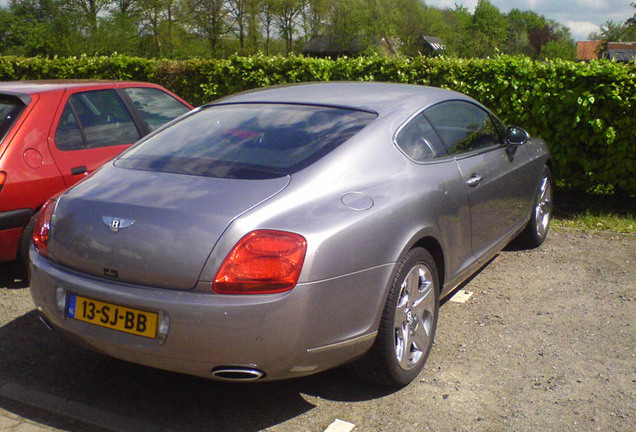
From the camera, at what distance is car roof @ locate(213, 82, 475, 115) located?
4.14 m

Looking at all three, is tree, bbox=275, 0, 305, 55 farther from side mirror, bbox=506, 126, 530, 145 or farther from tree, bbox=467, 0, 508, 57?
side mirror, bbox=506, 126, 530, 145

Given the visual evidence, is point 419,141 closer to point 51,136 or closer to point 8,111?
point 51,136

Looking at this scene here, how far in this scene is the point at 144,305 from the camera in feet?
9.72

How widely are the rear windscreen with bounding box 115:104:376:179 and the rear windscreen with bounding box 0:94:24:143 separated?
66.1 inches

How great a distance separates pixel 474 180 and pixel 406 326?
1285 mm

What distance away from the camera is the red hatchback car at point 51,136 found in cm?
500

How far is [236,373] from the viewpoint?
2988mm

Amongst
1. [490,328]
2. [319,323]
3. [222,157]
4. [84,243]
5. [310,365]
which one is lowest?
[490,328]

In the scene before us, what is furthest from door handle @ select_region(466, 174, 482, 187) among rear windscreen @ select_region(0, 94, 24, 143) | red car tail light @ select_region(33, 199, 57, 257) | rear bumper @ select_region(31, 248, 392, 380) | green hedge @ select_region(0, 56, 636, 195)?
green hedge @ select_region(0, 56, 636, 195)

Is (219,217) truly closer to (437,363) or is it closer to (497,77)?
(437,363)

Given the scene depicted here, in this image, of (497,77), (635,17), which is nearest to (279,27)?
(635,17)

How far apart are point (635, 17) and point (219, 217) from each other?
6840 cm

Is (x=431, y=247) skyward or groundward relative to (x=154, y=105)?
groundward

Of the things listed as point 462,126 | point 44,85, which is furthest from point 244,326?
point 44,85
